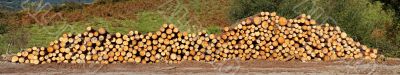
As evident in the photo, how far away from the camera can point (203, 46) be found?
39.9 feet

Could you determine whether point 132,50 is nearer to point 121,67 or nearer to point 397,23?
point 121,67

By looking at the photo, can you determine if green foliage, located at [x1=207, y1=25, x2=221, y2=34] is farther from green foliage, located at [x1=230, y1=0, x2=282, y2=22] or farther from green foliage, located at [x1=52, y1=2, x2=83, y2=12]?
green foliage, located at [x1=52, y1=2, x2=83, y2=12]

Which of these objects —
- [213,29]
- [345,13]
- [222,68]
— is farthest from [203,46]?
[213,29]

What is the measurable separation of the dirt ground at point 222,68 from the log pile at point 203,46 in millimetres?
173

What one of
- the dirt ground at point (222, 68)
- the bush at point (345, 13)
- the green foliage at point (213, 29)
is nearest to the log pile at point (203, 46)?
the dirt ground at point (222, 68)

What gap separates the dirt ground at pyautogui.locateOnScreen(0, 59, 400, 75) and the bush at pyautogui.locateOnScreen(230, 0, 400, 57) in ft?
35.7

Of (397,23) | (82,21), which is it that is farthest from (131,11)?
(397,23)

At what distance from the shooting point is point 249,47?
1223cm

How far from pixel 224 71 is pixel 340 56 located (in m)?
2.31

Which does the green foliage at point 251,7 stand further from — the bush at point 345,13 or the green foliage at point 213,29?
the green foliage at point 213,29

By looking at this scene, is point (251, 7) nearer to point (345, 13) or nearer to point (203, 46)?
point (345, 13)

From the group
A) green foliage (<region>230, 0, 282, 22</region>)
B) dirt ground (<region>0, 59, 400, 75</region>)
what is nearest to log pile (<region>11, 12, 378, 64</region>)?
dirt ground (<region>0, 59, 400, 75</region>)

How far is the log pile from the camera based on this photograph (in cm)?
1198

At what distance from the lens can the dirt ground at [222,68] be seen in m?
11.2
